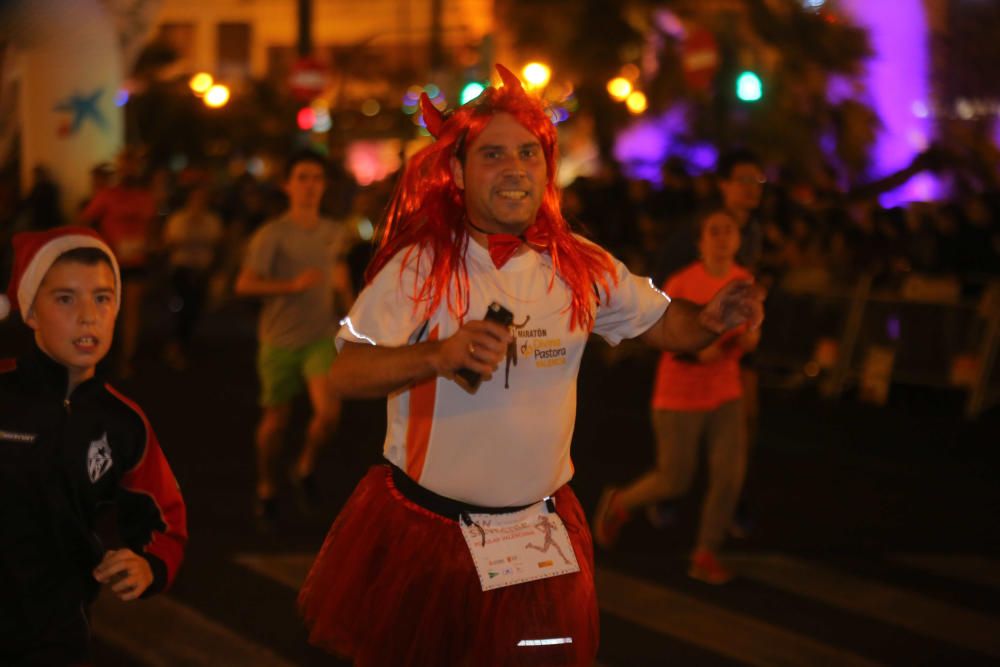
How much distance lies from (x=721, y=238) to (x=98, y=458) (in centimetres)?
398

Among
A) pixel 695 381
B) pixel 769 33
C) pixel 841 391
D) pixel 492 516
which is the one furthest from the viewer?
pixel 769 33

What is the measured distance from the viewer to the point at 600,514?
7.52m

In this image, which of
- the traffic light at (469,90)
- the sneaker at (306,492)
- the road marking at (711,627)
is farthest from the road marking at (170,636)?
the traffic light at (469,90)

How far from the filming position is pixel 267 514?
8.02m

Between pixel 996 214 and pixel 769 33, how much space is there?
36.7 ft

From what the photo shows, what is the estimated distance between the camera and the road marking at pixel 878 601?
6395 millimetres

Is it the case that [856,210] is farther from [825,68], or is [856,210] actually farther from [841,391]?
[825,68]

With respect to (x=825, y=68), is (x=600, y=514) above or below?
below

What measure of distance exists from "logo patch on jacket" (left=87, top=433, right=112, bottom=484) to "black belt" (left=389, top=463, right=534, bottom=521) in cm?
77

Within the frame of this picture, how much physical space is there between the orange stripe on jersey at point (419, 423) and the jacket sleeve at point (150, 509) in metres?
0.59

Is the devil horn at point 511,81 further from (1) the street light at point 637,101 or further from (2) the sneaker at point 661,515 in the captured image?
(1) the street light at point 637,101

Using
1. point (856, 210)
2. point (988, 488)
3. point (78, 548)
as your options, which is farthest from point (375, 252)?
point (856, 210)

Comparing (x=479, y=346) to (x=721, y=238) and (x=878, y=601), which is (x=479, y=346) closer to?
(x=721, y=238)

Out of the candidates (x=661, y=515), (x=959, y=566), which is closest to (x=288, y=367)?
(x=661, y=515)
